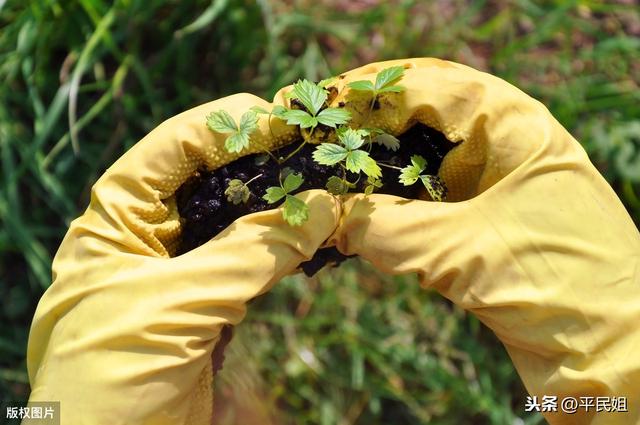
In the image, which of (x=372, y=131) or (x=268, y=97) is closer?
(x=372, y=131)

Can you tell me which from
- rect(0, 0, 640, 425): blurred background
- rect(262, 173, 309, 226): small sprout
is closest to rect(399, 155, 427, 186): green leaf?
rect(262, 173, 309, 226): small sprout

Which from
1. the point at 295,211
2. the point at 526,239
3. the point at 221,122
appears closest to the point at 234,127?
the point at 221,122

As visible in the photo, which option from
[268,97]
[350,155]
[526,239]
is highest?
[350,155]

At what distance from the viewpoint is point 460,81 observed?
79 cm

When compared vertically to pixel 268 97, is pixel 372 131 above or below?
above

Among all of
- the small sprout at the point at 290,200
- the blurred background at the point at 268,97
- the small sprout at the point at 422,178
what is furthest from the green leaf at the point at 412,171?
the blurred background at the point at 268,97

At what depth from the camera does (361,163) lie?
0.75 metres

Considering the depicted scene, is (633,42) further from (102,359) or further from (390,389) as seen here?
(102,359)

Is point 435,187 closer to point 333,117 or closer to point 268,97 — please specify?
point 333,117

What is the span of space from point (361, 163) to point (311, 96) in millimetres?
Result: 96

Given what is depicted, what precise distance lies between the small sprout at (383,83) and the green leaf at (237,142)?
13cm

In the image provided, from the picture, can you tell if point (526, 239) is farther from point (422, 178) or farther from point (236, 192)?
point (236, 192)

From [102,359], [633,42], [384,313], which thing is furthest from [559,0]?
[102,359]

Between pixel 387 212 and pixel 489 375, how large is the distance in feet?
2.86
